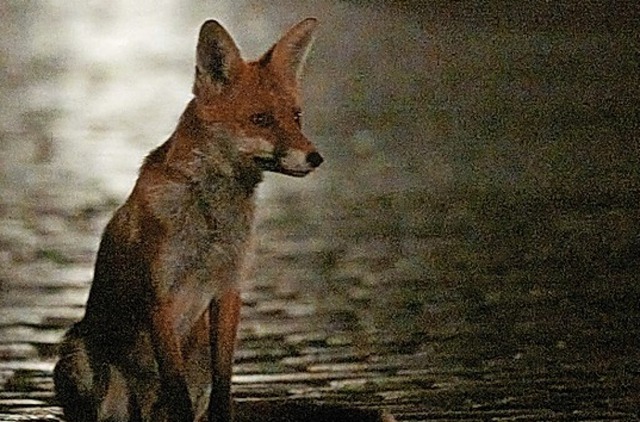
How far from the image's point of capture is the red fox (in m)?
1.03

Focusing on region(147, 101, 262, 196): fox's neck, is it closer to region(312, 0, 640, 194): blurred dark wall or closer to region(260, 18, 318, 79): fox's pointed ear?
region(260, 18, 318, 79): fox's pointed ear

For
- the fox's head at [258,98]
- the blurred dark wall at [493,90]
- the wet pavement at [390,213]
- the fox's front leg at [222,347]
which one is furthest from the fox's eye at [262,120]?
the blurred dark wall at [493,90]

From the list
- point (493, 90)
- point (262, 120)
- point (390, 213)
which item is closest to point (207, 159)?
point (262, 120)

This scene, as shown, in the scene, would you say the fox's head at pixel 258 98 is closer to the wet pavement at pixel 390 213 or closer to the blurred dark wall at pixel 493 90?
the wet pavement at pixel 390 213

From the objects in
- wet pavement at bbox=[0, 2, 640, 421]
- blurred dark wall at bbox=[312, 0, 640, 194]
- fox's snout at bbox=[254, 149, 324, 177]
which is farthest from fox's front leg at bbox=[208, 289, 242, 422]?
blurred dark wall at bbox=[312, 0, 640, 194]

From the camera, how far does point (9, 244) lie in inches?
65.7

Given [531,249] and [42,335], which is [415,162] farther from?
[42,335]

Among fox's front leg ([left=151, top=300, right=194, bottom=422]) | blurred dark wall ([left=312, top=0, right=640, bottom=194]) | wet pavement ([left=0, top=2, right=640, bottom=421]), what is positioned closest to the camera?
fox's front leg ([left=151, top=300, right=194, bottom=422])

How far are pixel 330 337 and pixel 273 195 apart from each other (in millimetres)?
371

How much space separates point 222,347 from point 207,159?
0.48 feet

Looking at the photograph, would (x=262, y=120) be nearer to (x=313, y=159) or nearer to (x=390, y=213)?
(x=313, y=159)

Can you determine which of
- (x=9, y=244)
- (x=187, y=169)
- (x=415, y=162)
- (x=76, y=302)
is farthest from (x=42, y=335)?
(x=415, y=162)

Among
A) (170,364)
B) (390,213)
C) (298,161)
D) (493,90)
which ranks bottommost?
(170,364)

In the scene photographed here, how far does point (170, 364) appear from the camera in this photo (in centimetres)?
103
